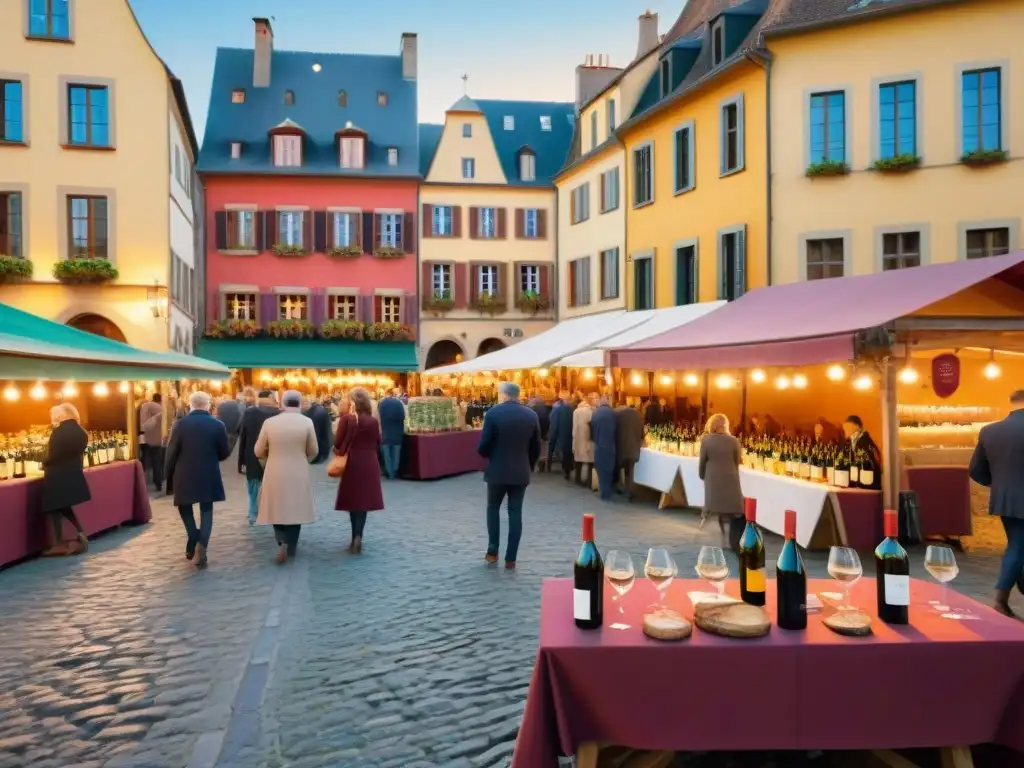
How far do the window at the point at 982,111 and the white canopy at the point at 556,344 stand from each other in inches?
270

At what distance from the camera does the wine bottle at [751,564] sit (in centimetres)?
348

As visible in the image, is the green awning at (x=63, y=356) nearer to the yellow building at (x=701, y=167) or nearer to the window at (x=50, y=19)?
the yellow building at (x=701, y=167)

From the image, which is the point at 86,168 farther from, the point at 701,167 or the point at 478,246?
the point at 701,167

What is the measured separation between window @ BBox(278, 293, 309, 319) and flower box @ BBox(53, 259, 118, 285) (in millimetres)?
9526

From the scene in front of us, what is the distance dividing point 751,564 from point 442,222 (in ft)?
93.5

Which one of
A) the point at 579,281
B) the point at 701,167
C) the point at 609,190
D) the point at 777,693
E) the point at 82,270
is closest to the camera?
the point at 777,693

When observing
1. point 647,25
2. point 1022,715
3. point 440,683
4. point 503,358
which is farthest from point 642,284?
point 1022,715

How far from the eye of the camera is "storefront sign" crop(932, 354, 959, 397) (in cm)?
1116

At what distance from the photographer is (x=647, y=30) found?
91.9 feet

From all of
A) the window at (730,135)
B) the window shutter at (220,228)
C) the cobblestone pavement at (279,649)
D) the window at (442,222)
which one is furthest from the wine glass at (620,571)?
the window shutter at (220,228)

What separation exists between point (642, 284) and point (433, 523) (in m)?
12.9

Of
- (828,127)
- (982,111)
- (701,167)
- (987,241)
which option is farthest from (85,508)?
(982,111)

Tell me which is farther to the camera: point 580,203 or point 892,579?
point 580,203

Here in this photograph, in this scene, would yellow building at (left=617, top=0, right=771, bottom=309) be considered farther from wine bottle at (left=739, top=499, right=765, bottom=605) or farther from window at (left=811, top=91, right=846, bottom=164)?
wine bottle at (left=739, top=499, right=765, bottom=605)
